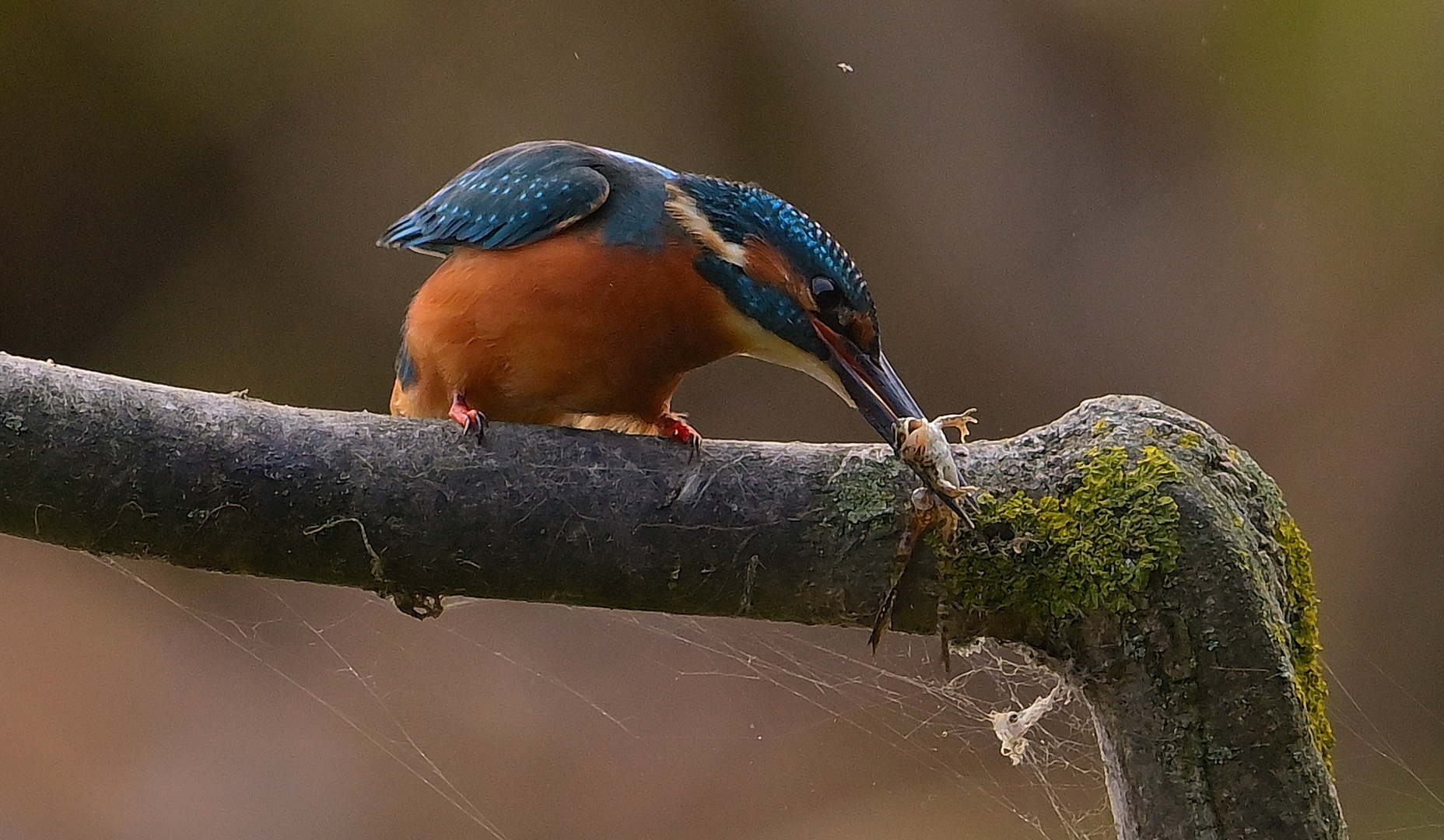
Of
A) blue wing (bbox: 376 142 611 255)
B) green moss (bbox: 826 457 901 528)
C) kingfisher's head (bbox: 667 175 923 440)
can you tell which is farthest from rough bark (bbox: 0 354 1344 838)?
blue wing (bbox: 376 142 611 255)

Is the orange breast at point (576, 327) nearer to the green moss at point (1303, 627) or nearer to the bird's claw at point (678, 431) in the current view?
the bird's claw at point (678, 431)

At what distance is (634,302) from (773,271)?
0.13 m

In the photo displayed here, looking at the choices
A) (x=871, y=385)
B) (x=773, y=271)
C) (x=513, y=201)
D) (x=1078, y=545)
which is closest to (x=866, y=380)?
(x=871, y=385)

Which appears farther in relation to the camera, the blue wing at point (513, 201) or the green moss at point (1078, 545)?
the blue wing at point (513, 201)

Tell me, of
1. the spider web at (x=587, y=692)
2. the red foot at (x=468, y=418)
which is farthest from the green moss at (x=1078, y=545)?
the spider web at (x=587, y=692)

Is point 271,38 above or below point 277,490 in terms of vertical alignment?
above

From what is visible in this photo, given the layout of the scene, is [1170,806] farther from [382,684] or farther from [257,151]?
[257,151]

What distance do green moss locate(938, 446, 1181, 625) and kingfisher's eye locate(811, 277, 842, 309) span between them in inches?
10.0

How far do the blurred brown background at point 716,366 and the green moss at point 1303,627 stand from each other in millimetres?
1003

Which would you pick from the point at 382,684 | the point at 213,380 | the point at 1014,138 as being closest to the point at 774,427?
the point at 1014,138

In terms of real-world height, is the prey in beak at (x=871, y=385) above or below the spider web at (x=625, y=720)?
above

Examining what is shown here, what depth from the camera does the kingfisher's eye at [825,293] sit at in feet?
3.51

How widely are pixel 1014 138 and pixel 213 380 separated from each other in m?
2.00

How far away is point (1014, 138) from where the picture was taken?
264 centimetres
